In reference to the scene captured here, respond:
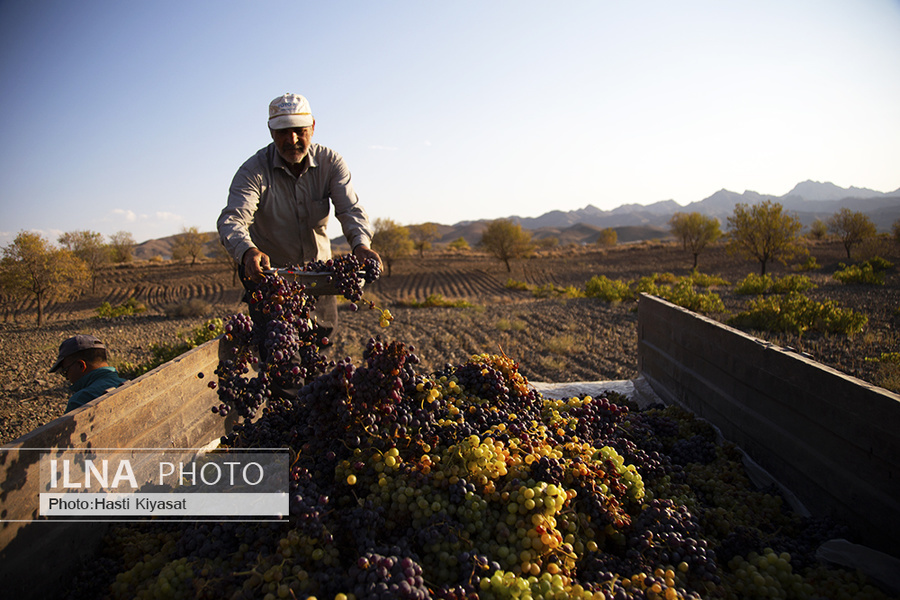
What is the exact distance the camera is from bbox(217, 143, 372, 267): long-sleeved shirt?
3.02 metres

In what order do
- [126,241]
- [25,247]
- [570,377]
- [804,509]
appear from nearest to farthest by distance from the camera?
[804,509] < [570,377] < [25,247] < [126,241]

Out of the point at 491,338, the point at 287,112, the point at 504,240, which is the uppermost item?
the point at 504,240

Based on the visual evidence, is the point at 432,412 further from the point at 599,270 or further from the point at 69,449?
the point at 599,270

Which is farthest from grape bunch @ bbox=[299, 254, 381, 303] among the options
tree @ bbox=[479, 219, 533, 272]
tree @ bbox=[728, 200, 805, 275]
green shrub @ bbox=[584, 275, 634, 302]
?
tree @ bbox=[479, 219, 533, 272]

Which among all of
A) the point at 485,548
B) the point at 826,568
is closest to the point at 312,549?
the point at 485,548

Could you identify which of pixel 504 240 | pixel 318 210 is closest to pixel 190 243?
pixel 504 240

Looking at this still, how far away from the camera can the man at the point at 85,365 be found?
8.99 feet

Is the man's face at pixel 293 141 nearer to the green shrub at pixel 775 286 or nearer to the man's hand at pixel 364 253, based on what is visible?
the man's hand at pixel 364 253

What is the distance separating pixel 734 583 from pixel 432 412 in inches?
47.8

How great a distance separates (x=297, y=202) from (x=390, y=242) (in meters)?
31.1

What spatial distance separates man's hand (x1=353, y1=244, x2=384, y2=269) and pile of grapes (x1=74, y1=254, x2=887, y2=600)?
501 mm

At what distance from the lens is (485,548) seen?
4.83 ft

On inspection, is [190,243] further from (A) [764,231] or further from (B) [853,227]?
(B) [853,227]

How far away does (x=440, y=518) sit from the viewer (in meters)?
1.53
